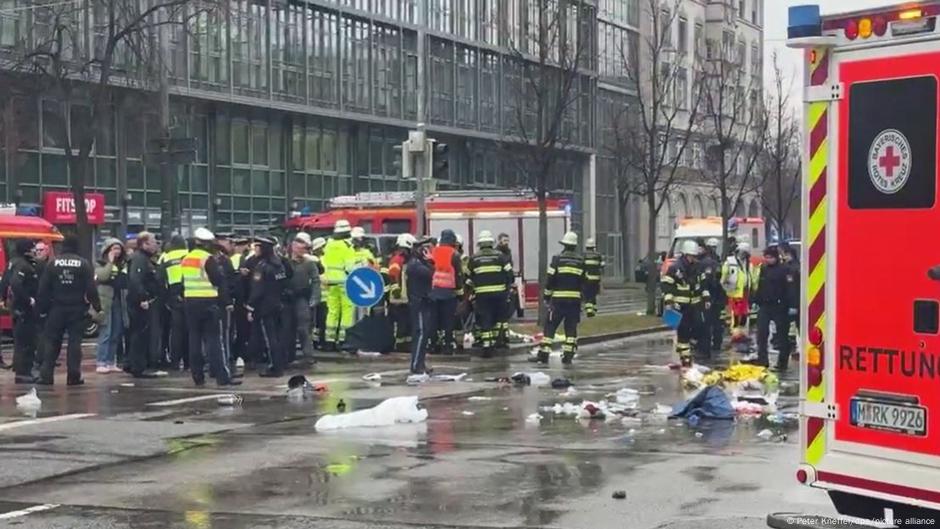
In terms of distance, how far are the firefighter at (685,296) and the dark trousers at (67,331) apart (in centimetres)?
795

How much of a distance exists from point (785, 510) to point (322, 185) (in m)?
42.6

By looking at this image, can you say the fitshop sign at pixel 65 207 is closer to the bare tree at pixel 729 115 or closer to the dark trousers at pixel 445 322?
the bare tree at pixel 729 115

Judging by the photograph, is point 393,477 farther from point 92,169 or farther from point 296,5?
point 296,5

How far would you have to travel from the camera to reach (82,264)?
55.9 ft

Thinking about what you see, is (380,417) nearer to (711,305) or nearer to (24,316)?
(24,316)

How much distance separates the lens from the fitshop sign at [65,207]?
4000 centimetres

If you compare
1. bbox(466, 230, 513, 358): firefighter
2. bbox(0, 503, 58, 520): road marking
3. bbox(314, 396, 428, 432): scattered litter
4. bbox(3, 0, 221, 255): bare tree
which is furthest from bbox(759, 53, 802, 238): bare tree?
bbox(0, 503, 58, 520): road marking

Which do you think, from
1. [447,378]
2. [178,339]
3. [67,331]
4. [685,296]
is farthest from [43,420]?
[685,296]

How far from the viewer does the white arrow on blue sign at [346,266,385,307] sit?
2006 centimetres

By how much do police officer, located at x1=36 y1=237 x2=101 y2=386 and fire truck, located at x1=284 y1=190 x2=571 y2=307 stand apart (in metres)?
15.9

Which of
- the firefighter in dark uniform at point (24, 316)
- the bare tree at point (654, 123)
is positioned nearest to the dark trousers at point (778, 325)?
the firefighter in dark uniform at point (24, 316)

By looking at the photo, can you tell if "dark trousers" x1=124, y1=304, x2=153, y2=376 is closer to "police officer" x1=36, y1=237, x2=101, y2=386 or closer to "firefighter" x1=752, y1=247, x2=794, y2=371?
"police officer" x1=36, y1=237, x2=101, y2=386

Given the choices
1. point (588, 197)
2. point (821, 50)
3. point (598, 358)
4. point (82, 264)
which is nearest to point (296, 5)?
point (588, 197)

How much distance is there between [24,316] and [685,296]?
8810mm
